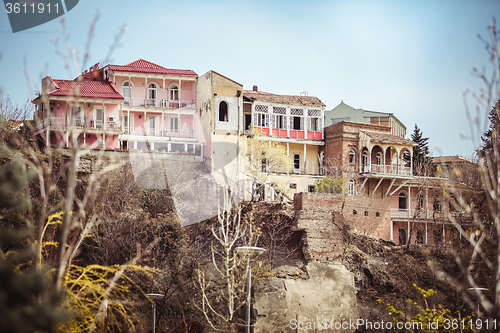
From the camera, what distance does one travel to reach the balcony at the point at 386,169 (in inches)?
1350

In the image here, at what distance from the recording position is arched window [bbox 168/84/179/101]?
35938mm

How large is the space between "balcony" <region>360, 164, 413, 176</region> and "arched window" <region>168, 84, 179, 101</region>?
15.1 meters

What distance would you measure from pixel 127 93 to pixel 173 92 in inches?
135

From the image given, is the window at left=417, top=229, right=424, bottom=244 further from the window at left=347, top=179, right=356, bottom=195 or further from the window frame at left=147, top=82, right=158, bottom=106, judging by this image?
the window frame at left=147, top=82, right=158, bottom=106

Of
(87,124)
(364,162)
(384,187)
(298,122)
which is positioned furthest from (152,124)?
(384,187)

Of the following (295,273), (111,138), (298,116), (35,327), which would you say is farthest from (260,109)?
(35,327)

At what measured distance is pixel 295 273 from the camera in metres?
22.2

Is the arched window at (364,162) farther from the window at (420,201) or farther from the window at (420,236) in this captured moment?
the window at (420,236)

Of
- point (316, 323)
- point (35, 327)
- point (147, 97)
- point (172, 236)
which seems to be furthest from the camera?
point (147, 97)

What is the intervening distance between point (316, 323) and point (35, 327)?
686 inches

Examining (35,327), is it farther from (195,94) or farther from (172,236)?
(195,94)

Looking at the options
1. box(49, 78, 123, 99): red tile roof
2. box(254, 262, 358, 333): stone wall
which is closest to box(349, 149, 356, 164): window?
box(254, 262, 358, 333): stone wall

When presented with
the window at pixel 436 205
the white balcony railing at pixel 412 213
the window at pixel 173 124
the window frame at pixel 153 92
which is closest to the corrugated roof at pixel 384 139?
the window at pixel 436 205

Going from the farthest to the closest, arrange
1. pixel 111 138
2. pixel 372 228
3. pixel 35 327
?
pixel 111 138 → pixel 372 228 → pixel 35 327
